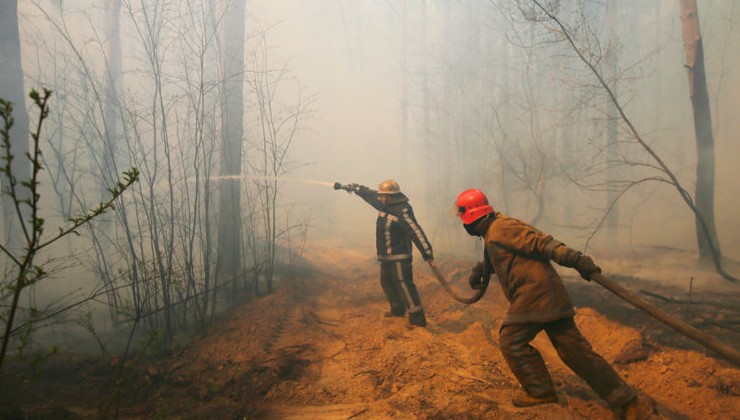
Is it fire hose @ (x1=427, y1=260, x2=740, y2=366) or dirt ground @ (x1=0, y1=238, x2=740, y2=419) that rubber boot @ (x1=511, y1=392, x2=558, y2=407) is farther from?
fire hose @ (x1=427, y1=260, x2=740, y2=366)

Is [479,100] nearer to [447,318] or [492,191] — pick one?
[492,191]

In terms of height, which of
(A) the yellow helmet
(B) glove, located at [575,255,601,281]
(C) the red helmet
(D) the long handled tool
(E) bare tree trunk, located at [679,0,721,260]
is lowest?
(D) the long handled tool

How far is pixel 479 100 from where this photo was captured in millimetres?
16516

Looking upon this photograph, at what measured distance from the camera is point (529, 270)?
3184 mm

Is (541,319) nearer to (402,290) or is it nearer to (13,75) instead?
(402,290)

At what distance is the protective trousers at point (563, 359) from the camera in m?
2.95

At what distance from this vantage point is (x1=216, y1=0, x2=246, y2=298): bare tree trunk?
25.7 ft

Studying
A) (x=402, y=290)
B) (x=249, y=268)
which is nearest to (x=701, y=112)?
(x=402, y=290)

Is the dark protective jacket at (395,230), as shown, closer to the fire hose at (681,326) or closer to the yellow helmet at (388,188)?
the yellow helmet at (388,188)

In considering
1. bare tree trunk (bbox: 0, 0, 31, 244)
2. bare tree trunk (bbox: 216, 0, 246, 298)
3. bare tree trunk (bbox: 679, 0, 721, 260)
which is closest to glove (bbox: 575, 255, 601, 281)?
bare tree trunk (bbox: 216, 0, 246, 298)

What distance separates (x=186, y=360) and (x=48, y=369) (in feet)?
4.93

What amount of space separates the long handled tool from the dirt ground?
3.16 ft

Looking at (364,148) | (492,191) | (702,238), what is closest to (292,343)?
(702,238)

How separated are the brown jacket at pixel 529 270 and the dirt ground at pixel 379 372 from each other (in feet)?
2.63
